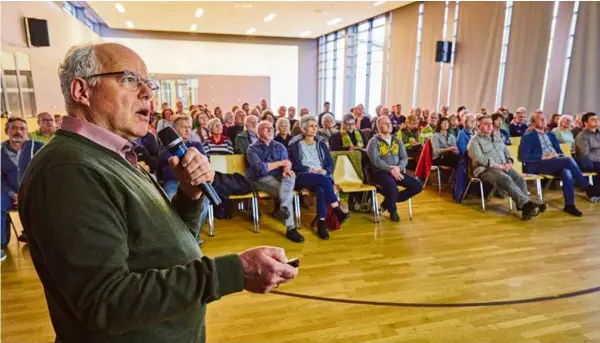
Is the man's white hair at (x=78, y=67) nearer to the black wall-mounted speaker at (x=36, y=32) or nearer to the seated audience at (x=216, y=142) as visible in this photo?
the seated audience at (x=216, y=142)

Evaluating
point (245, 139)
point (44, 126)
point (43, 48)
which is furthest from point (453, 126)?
point (43, 48)

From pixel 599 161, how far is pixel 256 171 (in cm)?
502

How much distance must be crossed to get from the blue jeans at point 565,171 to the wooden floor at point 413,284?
398 millimetres

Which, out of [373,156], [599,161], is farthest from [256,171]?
[599,161]

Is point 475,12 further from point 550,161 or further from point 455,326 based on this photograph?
point 455,326

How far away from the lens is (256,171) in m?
4.56

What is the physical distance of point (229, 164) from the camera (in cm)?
473

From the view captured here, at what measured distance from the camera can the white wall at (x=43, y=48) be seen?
6754 millimetres

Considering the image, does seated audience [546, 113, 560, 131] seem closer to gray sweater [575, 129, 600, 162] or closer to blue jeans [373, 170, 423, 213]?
gray sweater [575, 129, 600, 162]

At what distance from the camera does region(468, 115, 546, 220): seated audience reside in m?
5.07

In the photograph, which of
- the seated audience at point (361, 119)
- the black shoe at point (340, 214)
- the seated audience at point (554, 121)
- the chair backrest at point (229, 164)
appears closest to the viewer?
the black shoe at point (340, 214)

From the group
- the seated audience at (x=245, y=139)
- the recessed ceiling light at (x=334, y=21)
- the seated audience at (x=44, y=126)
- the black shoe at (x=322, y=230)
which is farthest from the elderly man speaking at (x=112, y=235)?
the recessed ceiling light at (x=334, y=21)

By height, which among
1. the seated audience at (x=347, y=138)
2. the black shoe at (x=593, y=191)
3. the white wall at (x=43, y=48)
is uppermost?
the white wall at (x=43, y=48)

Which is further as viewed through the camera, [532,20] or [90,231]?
[532,20]
